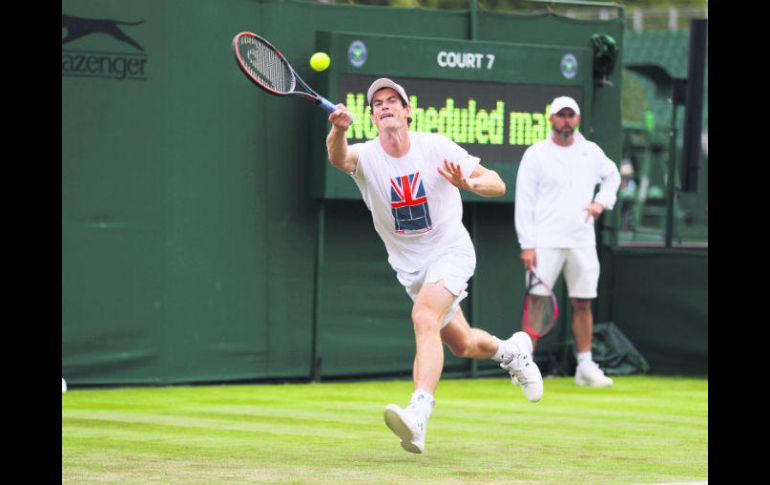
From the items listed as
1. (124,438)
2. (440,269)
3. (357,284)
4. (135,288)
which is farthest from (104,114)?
(440,269)

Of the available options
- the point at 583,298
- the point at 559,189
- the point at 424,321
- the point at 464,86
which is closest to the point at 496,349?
the point at 424,321

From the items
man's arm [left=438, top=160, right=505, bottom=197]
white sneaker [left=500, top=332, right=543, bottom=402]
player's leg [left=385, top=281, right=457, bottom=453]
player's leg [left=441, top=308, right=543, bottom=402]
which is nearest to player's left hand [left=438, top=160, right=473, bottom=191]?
man's arm [left=438, top=160, right=505, bottom=197]

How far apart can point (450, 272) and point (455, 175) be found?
2.25 feet

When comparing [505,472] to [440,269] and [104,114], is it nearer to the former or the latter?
[440,269]

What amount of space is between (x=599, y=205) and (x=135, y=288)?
148 inches

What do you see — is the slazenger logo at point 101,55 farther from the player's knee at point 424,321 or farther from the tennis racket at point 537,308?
the player's knee at point 424,321

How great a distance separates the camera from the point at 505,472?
666 cm

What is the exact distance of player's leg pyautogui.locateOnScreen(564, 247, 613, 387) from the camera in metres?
12.0

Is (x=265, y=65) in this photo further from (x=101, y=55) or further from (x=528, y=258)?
(x=528, y=258)

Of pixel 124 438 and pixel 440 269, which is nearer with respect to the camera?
pixel 440 269

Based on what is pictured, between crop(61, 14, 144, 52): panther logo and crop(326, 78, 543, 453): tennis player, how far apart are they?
157 inches

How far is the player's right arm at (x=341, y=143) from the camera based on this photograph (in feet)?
22.6

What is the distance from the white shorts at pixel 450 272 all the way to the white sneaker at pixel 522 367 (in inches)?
25.5

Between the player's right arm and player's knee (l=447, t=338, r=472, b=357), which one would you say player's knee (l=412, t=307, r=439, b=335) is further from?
the player's right arm
